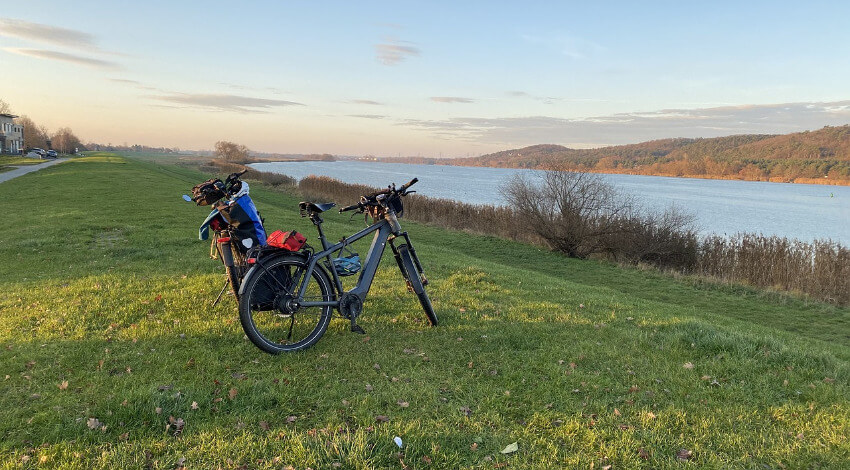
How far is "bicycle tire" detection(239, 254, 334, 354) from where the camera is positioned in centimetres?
452

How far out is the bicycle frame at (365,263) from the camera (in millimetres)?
4843

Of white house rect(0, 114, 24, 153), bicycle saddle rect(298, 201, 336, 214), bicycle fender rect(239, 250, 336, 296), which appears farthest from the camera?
white house rect(0, 114, 24, 153)

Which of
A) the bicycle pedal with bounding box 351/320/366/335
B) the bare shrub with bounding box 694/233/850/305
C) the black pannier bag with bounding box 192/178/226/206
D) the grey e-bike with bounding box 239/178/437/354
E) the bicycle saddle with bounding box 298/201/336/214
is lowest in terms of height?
the bare shrub with bounding box 694/233/850/305

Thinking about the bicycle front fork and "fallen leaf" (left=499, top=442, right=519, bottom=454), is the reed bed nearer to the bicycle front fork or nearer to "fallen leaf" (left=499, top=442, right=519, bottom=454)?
the bicycle front fork

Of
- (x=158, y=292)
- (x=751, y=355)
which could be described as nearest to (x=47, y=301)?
(x=158, y=292)

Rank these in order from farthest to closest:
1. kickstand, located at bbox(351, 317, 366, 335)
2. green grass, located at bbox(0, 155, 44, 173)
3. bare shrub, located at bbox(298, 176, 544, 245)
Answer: green grass, located at bbox(0, 155, 44, 173)
bare shrub, located at bbox(298, 176, 544, 245)
kickstand, located at bbox(351, 317, 366, 335)

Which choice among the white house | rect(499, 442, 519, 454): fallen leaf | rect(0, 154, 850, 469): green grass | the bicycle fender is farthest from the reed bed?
the white house

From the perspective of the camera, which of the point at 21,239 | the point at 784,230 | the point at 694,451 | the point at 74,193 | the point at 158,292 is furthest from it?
the point at 784,230

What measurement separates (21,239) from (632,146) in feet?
413

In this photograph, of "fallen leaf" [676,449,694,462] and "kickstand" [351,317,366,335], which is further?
"kickstand" [351,317,366,335]

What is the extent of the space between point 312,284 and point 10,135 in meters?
106

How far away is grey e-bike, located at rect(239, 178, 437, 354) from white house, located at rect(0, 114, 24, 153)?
93.4 metres

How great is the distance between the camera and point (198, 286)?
7.15 m

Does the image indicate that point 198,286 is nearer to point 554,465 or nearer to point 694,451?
point 554,465
